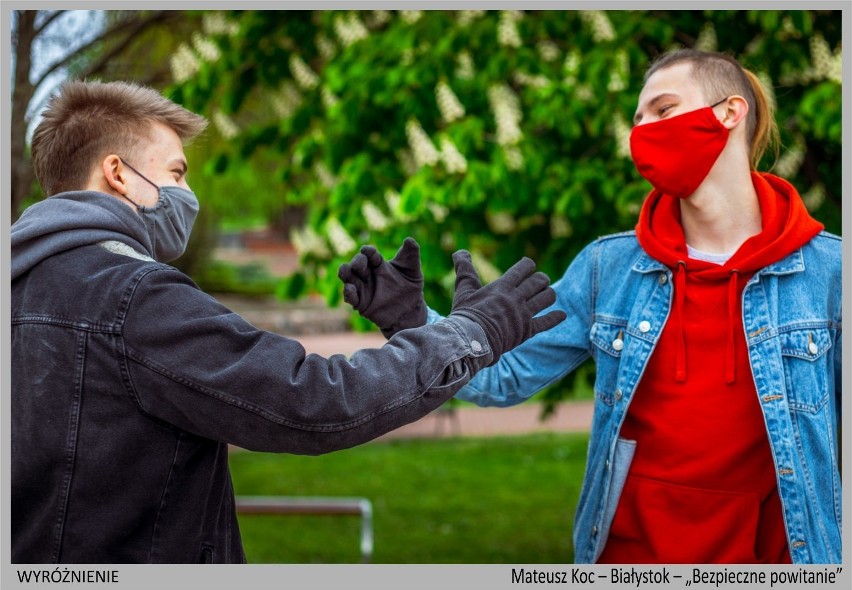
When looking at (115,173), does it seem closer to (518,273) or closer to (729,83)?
(518,273)

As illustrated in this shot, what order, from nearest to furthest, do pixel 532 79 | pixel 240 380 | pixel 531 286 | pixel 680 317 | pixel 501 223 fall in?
pixel 240 380 < pixel 531 286 < pixel 680 317 < pixel 532 79 < pixel 501 223

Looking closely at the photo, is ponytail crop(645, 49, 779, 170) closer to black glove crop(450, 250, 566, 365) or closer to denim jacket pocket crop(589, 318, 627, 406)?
denim jacket pocket crop(589, 318, 627, 406)

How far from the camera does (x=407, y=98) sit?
173 inches

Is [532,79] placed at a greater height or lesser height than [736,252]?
greater

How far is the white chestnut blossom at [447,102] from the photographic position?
4375mm

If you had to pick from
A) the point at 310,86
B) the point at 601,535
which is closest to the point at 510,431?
the point at 310,86

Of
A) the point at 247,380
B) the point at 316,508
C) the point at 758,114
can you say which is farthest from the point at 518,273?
the point at 316,508

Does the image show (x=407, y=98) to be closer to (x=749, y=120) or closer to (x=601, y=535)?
(x=749, y=120)

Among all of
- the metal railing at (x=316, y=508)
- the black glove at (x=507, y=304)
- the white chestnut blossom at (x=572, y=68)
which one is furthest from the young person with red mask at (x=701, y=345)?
the metal railing at (x=316, y=508)

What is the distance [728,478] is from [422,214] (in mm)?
2211

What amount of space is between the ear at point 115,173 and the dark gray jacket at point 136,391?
0.11 metres

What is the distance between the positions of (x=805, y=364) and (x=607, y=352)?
0.53 metres

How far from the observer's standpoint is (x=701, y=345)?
2596 millimetres

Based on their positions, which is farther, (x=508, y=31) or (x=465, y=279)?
(x=508, y=31)
